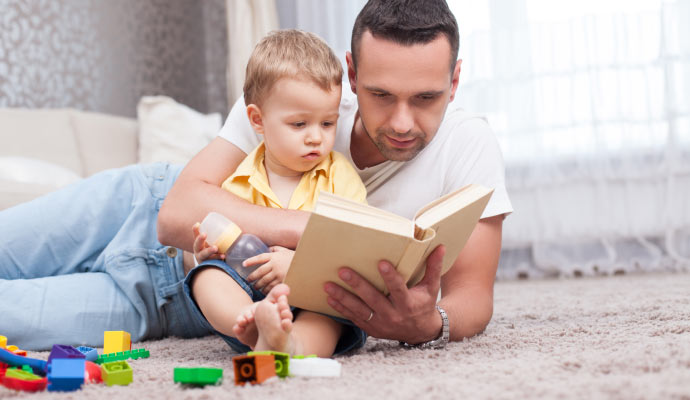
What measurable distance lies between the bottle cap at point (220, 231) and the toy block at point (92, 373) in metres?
0.26

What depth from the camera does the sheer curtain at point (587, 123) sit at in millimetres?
2529

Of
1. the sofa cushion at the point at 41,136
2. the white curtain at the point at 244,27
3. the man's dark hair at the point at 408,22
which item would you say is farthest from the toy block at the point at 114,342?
the white curtain at the point at 244,27

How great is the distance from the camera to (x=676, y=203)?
2525 mm

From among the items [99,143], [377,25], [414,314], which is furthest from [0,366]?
[99,143]

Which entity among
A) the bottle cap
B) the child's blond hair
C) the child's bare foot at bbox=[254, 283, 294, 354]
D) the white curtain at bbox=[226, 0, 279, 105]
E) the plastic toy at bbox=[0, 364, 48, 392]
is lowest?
the plastic toy at bbox=[0, 364, 48, 392]

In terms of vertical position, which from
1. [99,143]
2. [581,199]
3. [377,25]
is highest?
[377,25]

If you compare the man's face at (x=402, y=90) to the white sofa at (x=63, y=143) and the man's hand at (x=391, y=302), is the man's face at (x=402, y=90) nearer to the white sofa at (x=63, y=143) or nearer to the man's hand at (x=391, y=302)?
the man's hand at (x=391, y=302)

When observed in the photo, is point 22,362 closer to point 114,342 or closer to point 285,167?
point 114,342

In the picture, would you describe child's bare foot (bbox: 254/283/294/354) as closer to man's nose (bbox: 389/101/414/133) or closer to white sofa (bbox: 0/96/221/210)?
man's nose (bbox: 389/101/414/133)

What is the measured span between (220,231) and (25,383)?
347 mm

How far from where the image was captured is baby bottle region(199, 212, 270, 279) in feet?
3.19

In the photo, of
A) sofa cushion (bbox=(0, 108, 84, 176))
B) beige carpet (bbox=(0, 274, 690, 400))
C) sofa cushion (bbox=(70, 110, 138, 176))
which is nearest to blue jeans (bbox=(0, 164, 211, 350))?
beige carpet (bbox=(0, 274, 690, 400))

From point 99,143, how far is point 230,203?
6.62ft

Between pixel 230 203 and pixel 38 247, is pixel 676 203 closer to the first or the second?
pixel 230 203
